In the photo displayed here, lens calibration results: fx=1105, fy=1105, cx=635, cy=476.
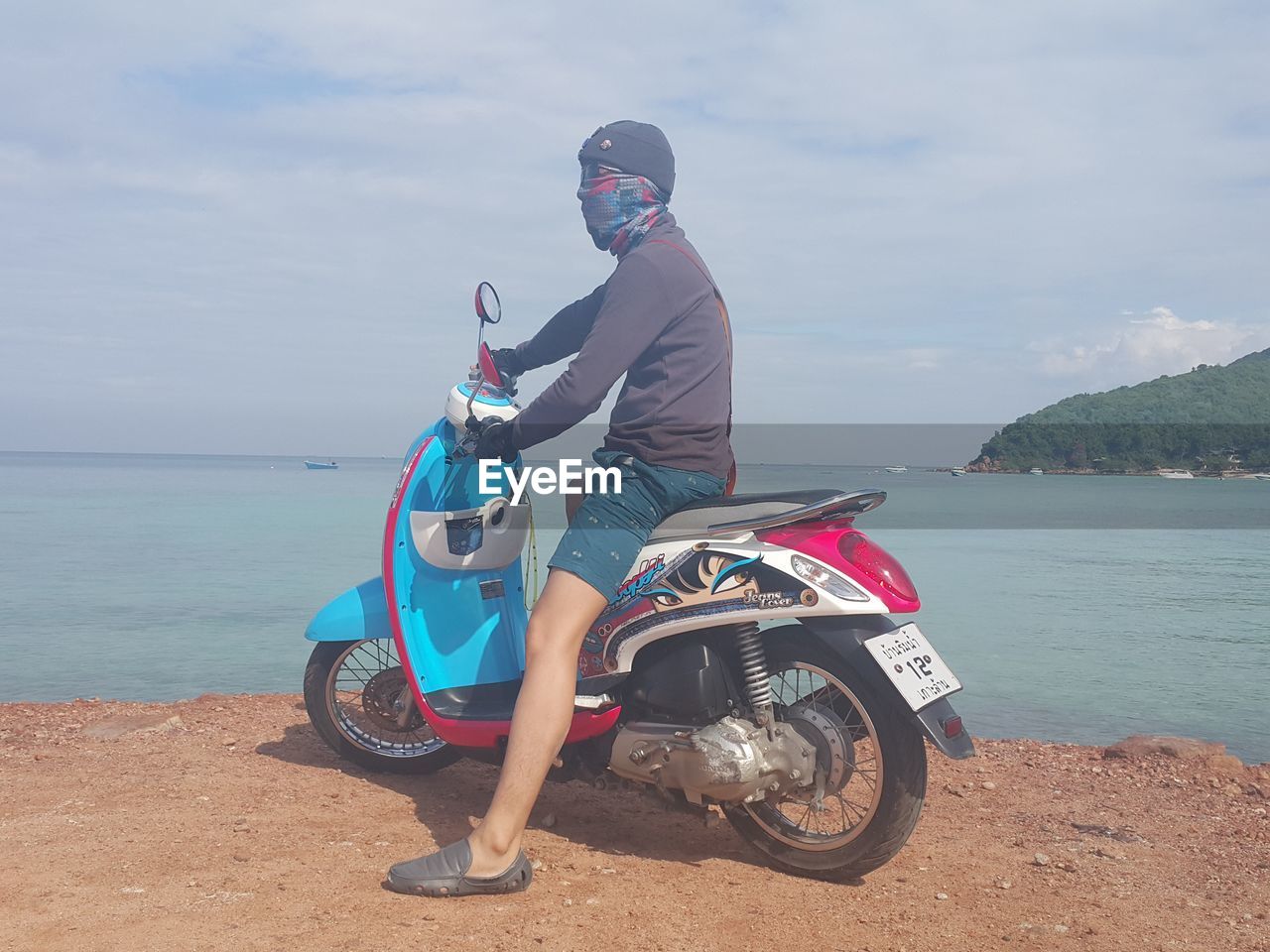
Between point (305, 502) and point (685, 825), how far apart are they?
131 ft

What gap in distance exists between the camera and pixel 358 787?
13.8 feet

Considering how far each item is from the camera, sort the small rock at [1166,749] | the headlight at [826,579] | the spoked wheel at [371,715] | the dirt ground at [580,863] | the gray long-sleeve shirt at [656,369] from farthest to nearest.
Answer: the small rock at [1166,749], the spoked wheel at [371,715], the gray long-sleeve shirt at [656,369], the headlight at [826,579], the dirt ground at [580,863]

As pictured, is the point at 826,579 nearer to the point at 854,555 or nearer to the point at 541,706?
the point at 854,555

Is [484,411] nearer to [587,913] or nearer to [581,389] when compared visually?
[581,389]

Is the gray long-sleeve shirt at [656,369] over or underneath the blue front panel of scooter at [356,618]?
over

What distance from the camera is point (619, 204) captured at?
3.59 metres

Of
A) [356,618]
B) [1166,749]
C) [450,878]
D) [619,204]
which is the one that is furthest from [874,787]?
[1166,749]

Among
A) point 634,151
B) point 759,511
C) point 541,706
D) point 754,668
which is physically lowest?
point 541,706

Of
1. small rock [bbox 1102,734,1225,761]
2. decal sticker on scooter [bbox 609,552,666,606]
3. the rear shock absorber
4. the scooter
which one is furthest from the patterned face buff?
small rock [bbox 1102,734,1225,761]

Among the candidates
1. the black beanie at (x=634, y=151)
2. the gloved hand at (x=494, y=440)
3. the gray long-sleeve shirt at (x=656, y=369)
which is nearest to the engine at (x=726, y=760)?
the gray long-sleeve shirt at (x=656, y=369)

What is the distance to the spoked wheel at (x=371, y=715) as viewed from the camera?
438 cm

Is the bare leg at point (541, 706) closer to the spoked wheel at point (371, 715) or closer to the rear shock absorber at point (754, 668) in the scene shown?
the rear shock absorber at point (754, 668)

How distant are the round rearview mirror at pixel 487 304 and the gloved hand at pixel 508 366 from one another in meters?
0.18

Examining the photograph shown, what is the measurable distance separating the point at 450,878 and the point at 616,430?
54.6 inches
